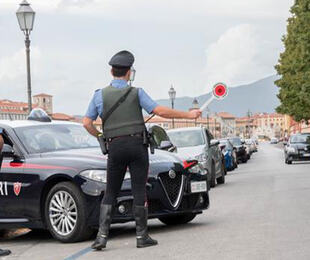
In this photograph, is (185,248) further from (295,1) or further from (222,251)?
(295,1)

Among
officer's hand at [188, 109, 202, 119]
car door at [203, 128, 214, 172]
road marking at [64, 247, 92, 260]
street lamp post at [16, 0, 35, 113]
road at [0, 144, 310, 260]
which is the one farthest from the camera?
car door at [203, 128, 214, 172]

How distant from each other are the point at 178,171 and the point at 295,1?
54.2 metres

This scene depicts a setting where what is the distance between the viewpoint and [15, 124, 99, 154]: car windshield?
32.9 feet

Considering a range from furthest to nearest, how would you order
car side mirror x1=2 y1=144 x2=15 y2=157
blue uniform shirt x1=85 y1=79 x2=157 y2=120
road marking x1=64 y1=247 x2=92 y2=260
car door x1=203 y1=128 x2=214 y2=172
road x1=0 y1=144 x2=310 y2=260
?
car door x1=203 y1=128 x2=214 y2=172 < car side mirror x1=2 y1=144 x2=15 y2=157 < blue uniform shirt x1=85 y1=79 x2=157 y2=120 < road marking x1=64 y1=247 x2=92 y2=260 < road x1=0 y1=144 x2=310 y2=260

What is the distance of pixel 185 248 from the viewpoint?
7.89 m

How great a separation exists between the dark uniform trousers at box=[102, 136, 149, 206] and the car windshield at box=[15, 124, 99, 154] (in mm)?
1931

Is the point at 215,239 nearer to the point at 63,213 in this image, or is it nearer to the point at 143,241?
the point at 143,241

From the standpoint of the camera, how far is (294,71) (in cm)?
6856

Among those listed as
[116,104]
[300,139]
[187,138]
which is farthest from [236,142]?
[116,104]

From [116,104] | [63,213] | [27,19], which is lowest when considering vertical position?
[63,213]

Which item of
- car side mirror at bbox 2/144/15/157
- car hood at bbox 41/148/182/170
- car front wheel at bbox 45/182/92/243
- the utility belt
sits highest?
the utility belt

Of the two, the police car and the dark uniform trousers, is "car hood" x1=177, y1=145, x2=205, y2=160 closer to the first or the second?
the police car

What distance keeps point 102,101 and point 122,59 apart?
1.56 ft

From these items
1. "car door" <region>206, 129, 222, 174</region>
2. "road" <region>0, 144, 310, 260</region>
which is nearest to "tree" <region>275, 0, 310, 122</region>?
"car door" <region>206, 129, 222, 174</region>
